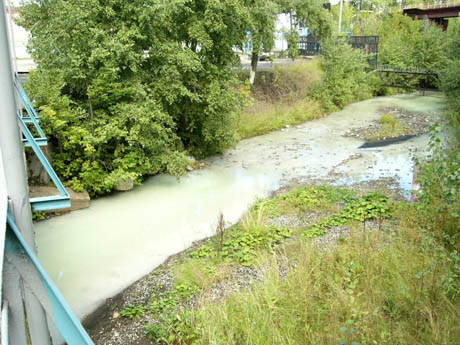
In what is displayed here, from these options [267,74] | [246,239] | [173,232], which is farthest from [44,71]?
[267,74]

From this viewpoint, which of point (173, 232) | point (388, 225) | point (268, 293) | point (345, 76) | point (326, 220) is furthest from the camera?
point (345, 76)

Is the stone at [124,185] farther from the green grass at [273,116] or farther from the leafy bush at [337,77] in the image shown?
the leafy bush at [337,77]

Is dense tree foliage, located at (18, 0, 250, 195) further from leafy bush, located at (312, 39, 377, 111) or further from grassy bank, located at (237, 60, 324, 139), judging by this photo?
leafy bush, located at (312, 39, 377, 111)

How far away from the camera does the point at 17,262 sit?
→ 162cm

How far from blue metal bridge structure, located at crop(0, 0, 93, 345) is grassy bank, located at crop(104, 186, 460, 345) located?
2111 mm

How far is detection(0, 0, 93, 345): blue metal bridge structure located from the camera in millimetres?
1552

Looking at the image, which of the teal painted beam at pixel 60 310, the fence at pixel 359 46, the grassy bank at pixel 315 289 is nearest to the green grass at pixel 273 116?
the fence at pixel 359 46

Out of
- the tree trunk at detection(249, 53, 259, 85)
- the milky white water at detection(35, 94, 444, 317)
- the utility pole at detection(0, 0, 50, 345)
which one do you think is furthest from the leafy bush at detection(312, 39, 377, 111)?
the utility pole at detection(0, 0, 50, 345)

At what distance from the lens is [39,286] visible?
1.68 meters

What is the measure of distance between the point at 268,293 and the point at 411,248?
186cm

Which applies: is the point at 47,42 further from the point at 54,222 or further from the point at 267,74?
the point at 267,74

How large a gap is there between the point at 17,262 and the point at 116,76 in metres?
7.97

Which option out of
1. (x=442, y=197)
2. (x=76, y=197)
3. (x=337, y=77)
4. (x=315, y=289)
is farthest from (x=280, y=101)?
(x=315, y=289)

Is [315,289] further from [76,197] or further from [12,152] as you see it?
[76,197]
